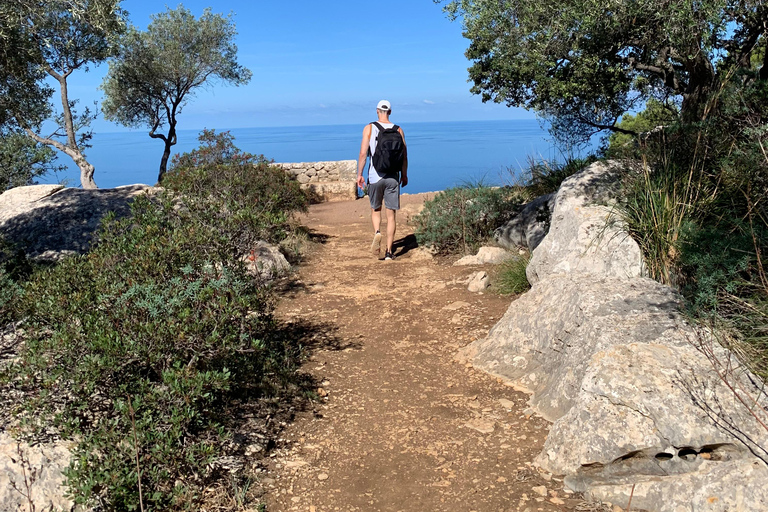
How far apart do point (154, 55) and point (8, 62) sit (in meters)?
14.0

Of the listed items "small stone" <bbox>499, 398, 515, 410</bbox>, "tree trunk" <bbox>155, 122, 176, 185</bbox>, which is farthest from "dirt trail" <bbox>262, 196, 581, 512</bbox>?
"tree trunk" <bbox>155, 122, 176, 185</bbox>

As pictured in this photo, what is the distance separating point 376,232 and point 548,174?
387cm

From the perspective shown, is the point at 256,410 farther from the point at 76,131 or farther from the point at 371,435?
the point at 76,131

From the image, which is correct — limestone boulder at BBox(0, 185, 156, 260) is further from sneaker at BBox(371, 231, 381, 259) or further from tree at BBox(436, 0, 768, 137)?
tree at BBox(436, 0, 768, 137)

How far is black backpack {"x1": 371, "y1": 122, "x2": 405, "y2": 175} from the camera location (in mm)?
7664

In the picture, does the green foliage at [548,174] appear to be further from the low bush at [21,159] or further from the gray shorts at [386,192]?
the low bush at [21,159]

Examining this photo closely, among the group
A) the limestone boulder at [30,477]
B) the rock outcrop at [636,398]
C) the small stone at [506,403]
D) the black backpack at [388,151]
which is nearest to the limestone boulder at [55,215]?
the black backpack at [388,151]

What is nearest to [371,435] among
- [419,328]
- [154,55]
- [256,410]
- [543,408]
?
[256,410]

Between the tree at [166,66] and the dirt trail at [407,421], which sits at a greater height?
the tree at [166,66]

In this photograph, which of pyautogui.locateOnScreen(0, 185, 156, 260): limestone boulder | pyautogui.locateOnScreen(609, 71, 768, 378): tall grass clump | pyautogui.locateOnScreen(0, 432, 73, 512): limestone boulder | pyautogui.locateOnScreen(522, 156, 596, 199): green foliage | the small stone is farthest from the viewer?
pyautogui.locateOnScreen(522, 156, 596, 199): green foliage

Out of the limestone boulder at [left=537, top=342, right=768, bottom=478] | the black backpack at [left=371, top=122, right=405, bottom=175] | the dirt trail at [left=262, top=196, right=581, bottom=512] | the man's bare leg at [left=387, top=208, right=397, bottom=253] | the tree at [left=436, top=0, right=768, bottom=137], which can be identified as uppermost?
the tree at [left=436, top=0, right=768, bottom=137]

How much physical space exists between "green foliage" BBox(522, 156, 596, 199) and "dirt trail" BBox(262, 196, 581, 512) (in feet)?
12.9

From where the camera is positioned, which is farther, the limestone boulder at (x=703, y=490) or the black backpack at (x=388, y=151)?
the black backpack at (x=388, y=151)

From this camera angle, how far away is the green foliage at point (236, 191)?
4516 mm
